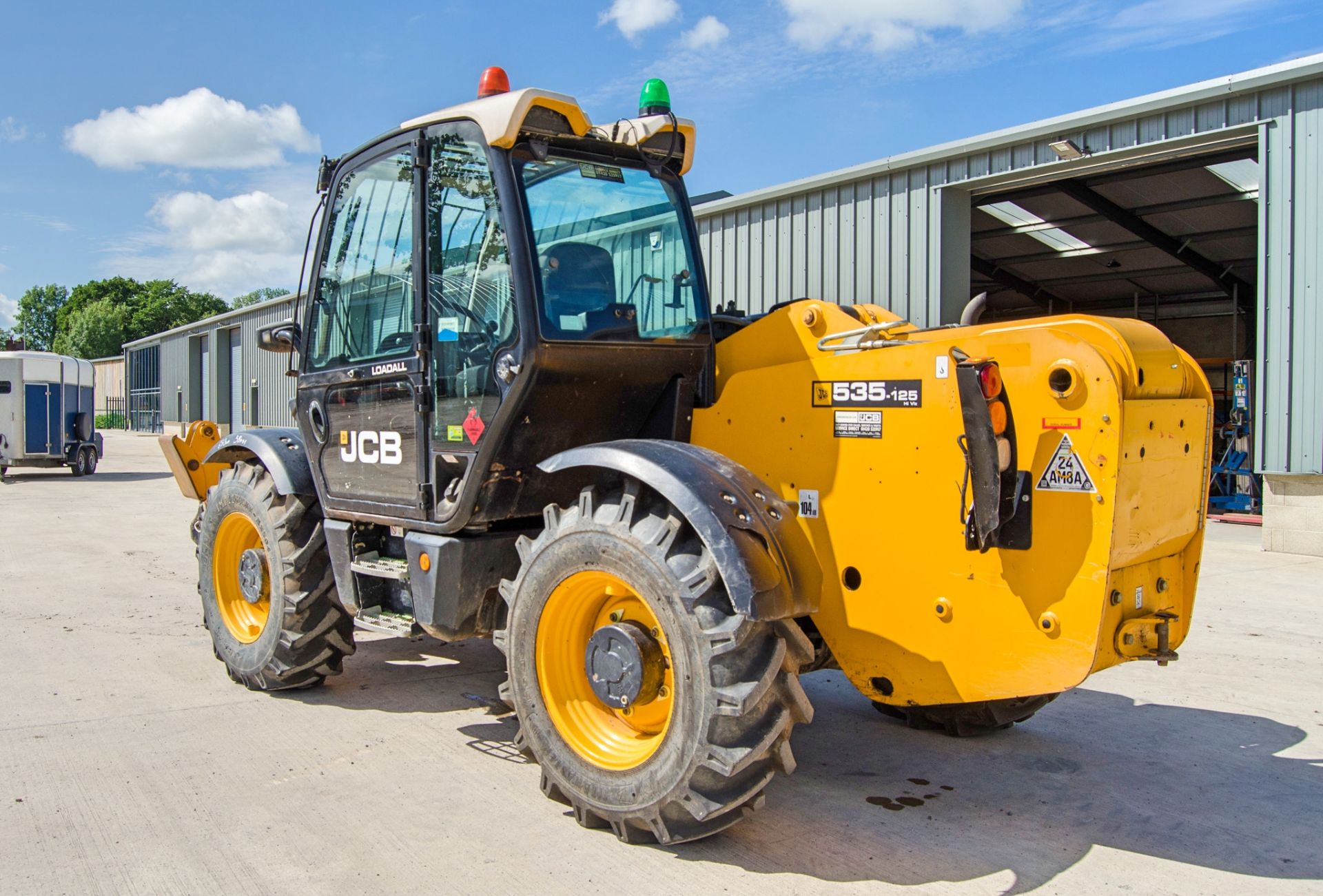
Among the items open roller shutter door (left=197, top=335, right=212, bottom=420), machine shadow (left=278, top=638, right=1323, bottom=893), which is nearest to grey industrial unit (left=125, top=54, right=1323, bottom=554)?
machine shadow (left=278, top=638, right=1323, bottom=893)

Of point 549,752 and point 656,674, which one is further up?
point 656,674

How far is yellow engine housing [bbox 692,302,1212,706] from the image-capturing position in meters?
3.21

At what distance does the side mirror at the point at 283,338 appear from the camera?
5320mm

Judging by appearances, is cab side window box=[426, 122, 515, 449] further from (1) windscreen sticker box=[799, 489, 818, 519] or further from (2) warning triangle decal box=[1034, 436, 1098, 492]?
(2) warning triangle decal box=[1034, 436, 1098, 492]

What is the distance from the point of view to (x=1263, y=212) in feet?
34.1

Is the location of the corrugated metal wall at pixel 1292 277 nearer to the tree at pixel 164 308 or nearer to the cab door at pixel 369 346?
the cab door at pixel 369 346

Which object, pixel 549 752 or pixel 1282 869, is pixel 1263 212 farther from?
pixel 549 752

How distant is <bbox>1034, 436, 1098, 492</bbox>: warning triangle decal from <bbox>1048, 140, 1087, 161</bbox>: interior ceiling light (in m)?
8.92

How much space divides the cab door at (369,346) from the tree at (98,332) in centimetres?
8816

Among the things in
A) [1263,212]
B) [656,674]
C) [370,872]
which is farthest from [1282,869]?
[1263,212]

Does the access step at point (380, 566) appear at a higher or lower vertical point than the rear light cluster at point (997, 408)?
lower

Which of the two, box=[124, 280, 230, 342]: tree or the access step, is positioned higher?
box=[124, 280, 230, 342]: tree

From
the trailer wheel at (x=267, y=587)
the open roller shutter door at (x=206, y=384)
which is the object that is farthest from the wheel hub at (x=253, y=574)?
the open roller shutter door at (x=206, y=384)

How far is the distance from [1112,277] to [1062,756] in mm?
17910
